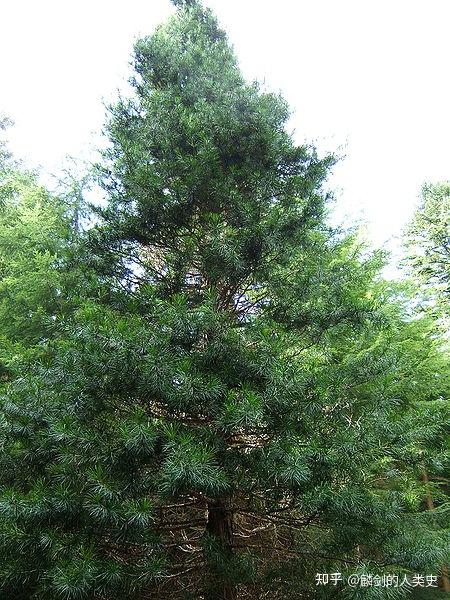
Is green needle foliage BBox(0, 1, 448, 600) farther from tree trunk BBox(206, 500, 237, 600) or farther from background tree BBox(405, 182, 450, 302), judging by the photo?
background tree BBox(405, 182, 450, 302)

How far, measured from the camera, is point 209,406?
3.14 metres

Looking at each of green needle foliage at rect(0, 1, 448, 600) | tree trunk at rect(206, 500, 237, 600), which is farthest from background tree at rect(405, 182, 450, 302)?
tree trunk at rect(206, 500, 237, 600)

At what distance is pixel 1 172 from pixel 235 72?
641 centimetres

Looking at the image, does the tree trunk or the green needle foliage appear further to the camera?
the tree trunk

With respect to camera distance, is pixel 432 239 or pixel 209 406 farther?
pixel 432 239

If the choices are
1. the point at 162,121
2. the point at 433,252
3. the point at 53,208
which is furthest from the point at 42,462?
the point at 433,252

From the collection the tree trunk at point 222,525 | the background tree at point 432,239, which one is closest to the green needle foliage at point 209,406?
the tree trunk at point 222,525

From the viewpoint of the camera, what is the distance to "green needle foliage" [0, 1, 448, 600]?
2.65m

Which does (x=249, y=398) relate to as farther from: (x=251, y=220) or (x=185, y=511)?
(x=185, y=511)

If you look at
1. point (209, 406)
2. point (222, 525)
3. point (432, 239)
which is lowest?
point (222, 525)

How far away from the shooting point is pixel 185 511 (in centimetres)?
429

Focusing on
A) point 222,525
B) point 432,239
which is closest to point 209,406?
point 222,525

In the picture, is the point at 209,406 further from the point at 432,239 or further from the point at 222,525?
the point at 432,239

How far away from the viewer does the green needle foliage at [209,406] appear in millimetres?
2654
